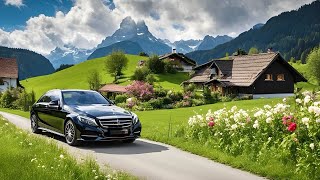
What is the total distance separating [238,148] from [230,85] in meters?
54.3

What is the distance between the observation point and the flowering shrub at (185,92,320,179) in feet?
28.1

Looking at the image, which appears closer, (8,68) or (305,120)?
(305,120)

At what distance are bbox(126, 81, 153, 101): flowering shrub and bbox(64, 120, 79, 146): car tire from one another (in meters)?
36.9

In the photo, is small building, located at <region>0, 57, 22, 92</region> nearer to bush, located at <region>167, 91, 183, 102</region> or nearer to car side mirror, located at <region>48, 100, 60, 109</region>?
bush, located at <region>167, 91, 183, 102</region>

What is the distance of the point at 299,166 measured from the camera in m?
8.30

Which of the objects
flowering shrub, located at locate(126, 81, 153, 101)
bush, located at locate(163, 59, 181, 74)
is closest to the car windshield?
flowering shrub, located at locate(126, 81, 153, 101)

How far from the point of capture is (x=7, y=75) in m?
84.1

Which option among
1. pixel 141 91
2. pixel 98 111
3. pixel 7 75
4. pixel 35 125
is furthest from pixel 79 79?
pixel 98 111

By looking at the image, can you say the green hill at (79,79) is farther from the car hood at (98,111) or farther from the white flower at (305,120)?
the white flower at (305,120)

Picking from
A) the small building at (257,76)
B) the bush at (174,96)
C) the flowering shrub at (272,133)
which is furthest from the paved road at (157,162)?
the small building at (257,76)

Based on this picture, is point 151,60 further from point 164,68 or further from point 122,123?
point 122,123

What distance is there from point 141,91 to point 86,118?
38421 mm

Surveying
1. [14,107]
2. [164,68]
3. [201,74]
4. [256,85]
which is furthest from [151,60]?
[14,107]

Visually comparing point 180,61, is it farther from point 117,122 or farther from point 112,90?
point 117,122
